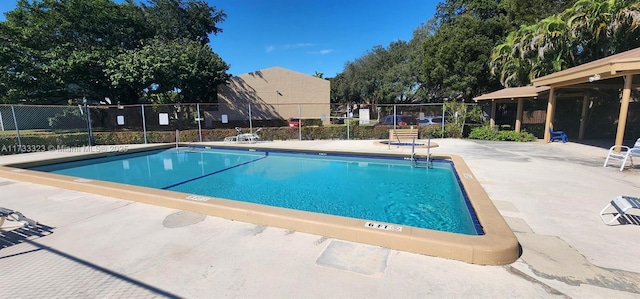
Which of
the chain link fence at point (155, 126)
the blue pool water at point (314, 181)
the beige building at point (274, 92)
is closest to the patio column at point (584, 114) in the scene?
the chain link fence at point (155, 126)

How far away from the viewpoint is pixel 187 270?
2615mm

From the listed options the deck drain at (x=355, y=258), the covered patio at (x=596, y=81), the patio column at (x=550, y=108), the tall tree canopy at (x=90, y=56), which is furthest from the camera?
the tall tree canopy at (x=90, y=56)

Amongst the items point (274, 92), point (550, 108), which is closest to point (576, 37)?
point (550, 108)

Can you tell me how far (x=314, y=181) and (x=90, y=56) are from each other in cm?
1757

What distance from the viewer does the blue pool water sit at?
16.9ft

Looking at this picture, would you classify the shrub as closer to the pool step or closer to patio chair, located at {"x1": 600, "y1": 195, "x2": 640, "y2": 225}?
the pool step

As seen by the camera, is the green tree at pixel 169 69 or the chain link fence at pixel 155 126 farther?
the green tree at pixel 169 69

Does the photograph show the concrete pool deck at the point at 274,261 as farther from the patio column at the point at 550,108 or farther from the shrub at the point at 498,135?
the shrub at the point at 498,135

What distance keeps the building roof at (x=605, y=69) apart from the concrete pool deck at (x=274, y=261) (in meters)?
5.26

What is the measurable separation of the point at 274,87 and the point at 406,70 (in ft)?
52.3

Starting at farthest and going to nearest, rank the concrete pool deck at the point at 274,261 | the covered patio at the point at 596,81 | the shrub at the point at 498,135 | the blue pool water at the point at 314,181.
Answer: the shrub at the point at 498,135, the covered patio at the point at 596,81, the blue pool water at the point at 314,181, the concrete pool deck at the point at 274,261

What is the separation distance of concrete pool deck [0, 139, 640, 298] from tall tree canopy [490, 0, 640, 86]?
479 inches

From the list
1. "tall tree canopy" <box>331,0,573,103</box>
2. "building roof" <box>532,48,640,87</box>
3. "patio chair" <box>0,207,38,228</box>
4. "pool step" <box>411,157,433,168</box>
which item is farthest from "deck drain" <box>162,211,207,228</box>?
"tall tree canopy" <box>331,0,573,103</box>

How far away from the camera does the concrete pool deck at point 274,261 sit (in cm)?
230
